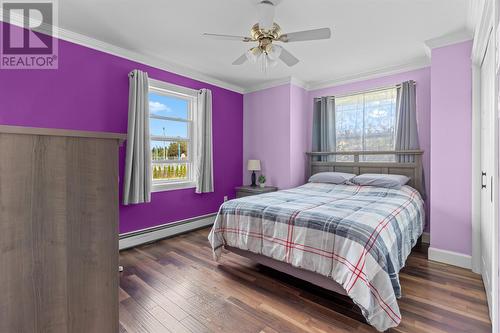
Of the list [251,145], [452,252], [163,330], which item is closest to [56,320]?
[163,330]

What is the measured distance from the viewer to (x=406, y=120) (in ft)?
11.8

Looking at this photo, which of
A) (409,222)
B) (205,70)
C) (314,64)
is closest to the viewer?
(409,222)

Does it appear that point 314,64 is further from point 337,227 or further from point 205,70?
point 337,227

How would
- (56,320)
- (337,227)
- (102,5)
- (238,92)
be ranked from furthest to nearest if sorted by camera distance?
(238,92) → (102,5) → (337,227) → (56,320)

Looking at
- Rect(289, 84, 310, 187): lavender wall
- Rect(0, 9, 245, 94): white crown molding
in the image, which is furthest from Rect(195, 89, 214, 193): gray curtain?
Rect(289, 84, 310, 187): lavender wall

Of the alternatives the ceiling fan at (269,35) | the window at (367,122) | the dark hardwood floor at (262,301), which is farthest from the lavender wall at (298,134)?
the ceiling fan at (269,35)

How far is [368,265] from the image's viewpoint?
5.71 ft

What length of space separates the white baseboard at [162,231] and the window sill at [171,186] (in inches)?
21.2

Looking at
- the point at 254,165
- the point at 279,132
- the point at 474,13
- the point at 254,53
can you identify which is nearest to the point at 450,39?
the point at 474,13

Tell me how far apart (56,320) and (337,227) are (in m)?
1.75

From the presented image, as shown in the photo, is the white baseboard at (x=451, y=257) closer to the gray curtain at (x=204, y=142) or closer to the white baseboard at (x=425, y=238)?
the white baseboard at (x=425, y=238)

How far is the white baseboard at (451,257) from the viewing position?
2.70 metres

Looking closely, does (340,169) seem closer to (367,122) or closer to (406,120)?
(367,122)

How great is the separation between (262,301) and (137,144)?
7.95 feet
